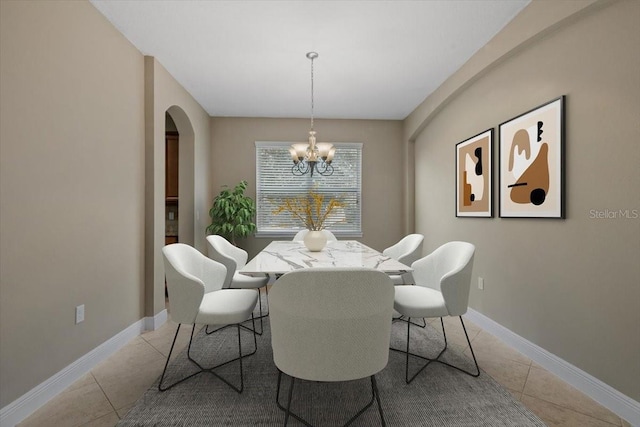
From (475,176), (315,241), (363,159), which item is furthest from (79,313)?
(363,159)

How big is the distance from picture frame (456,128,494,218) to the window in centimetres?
187

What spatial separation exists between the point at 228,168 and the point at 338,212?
1.88m

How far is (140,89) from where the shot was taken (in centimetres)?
308

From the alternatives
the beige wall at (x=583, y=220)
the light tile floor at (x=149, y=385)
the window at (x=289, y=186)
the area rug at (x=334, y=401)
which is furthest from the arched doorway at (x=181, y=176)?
the beige wall at (x=583, y=220)

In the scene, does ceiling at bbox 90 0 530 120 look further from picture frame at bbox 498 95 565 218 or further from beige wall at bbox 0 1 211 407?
picture frame at bbox 498 95 565 218

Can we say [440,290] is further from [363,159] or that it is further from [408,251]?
[363,159]

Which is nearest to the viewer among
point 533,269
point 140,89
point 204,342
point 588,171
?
point 588,171

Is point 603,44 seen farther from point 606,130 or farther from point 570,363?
point 570,363

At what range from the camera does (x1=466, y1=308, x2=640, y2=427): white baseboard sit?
177 centimetres

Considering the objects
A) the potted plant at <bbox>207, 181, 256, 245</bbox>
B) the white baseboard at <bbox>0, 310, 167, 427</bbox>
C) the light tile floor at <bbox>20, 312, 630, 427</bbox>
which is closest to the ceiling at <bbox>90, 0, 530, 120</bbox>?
the potted plant at <bbox>207, 181, 256, 245</bbox>

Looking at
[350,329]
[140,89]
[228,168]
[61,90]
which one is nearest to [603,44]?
[350,329]

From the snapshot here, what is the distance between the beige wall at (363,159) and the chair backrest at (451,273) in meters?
2.62

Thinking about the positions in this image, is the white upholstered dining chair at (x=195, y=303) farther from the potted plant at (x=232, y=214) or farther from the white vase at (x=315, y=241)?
the potted plant at (x=232, y=214)

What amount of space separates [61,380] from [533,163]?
3.60 m
